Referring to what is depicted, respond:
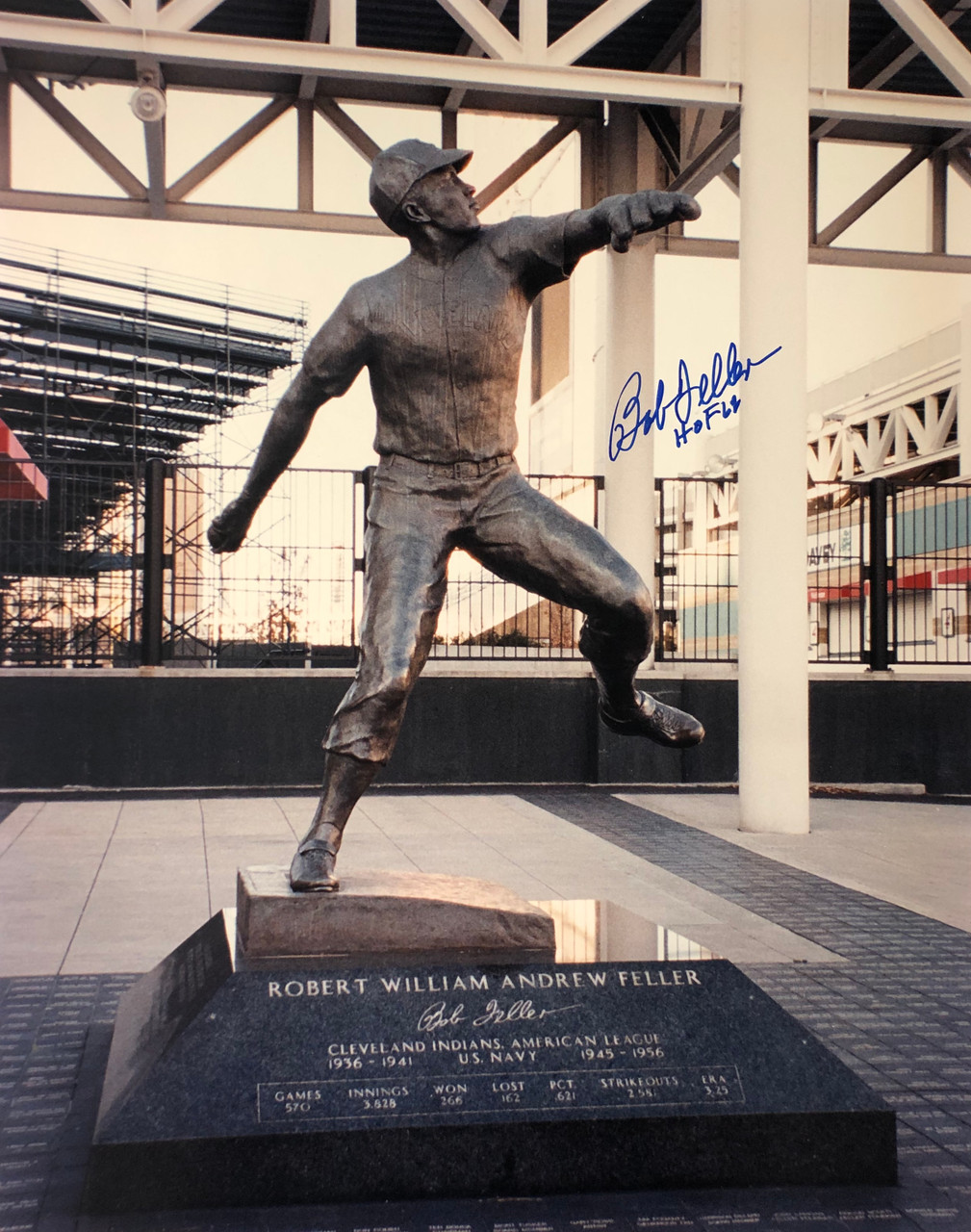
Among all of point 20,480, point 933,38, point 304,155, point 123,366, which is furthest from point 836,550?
point 123,366

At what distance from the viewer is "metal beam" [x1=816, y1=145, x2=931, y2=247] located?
465 inches

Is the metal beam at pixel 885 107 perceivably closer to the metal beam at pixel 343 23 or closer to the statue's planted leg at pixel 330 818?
the metal beam at pixel 343 23

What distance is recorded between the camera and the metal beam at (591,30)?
8344 millimetres

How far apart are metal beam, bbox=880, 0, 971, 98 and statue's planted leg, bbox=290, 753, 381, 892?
23.5 ft

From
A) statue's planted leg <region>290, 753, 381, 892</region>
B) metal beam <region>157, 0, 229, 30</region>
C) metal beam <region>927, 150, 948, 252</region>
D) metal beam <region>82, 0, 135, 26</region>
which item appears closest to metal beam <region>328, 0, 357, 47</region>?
metal beam <region>157, 0, 229, 30</region>

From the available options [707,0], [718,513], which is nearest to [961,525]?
[718,513]

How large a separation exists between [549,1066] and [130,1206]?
1040 millimetres

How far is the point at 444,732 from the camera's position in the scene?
449 inches

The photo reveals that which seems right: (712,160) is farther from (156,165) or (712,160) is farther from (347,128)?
(156,165)

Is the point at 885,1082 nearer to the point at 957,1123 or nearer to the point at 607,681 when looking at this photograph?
the point at 957,1123

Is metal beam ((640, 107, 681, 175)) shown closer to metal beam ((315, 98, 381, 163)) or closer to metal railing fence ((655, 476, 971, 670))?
metal beam ((315, 98, 381, 163))

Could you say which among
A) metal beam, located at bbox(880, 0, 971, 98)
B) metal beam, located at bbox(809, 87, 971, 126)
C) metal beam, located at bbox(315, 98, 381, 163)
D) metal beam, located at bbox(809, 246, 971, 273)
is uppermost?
metal beam, located at bbox(315, 98, 381, 163)

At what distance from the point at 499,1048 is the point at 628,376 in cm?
868

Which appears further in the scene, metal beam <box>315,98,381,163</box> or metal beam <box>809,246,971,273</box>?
metal beam <box>809,246,971,273</box>
